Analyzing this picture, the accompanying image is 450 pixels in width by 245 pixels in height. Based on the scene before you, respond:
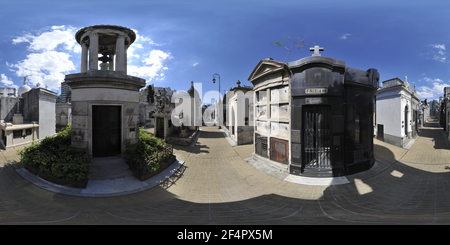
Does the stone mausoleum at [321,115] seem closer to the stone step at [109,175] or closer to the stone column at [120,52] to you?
the stone step at [109,175]

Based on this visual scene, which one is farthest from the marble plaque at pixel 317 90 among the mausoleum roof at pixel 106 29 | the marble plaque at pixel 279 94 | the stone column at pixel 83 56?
the stone column at pixel 83 56

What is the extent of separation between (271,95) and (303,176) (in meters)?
4.42

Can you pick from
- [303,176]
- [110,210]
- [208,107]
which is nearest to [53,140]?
[110,210]

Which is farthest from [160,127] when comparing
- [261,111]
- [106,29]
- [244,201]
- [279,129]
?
[244,201]

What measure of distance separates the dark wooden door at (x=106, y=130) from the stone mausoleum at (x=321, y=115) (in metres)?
7.96

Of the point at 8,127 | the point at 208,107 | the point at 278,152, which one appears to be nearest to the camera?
the point at 278,152

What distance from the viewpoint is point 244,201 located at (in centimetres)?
562

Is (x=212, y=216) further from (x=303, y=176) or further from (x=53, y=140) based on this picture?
(x=53, y=140)

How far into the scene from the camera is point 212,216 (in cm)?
464

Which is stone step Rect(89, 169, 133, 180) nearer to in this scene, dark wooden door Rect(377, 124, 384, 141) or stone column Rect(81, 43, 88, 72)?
stone column Rect(81, 43, 88, 72)

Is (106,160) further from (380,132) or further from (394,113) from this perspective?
(380,132)

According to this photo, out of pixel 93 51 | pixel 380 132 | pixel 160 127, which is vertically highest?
pixel 93 51

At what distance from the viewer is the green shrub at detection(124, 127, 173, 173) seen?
273 inches

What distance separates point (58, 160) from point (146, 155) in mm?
2947
